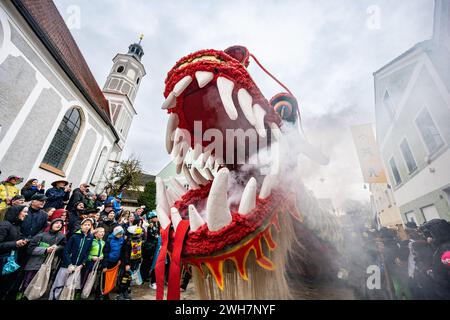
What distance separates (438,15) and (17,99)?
11933 millimetres

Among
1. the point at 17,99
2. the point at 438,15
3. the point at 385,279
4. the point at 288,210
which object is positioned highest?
the point at 17,99

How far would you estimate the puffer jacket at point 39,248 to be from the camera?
3088 mm

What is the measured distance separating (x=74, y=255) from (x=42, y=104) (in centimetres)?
820

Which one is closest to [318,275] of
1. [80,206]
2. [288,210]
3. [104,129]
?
[288,210]

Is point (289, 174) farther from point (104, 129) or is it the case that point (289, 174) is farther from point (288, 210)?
point (104, 129)

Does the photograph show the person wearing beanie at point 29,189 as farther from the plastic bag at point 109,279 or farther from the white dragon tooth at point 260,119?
the white dragon tooth at point 260,119

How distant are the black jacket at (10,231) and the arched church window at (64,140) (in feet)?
26.0

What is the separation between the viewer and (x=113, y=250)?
13.7 feet

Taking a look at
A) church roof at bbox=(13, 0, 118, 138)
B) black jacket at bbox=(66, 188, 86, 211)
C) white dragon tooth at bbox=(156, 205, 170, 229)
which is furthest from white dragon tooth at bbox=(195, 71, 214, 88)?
church roof at bbox=(13, 0, 118, 138)

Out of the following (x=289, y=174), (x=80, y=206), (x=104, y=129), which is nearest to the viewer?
(x=289, y=174)

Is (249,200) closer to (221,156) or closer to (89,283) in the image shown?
(221,156)

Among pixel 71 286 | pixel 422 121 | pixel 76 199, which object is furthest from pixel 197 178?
pixel 422 121

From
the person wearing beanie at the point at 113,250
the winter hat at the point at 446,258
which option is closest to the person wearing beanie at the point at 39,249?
the person wearing beanie at the point at 113,250

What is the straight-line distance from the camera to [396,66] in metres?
4.69
